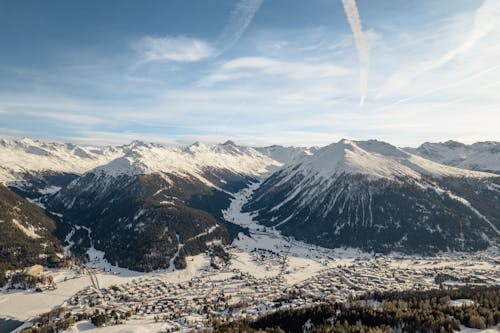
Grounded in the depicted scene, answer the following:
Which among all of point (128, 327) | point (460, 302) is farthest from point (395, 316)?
point (128, 327)

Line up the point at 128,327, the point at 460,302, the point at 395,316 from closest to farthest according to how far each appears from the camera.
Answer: the point at 395,316 → the point at 460,302 → the point at 128,327

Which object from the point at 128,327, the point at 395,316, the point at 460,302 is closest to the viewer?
the point at 395,316

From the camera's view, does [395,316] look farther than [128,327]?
No

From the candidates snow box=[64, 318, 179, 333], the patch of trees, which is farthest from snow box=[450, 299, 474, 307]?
snow box=[64, 318, 179, 333]

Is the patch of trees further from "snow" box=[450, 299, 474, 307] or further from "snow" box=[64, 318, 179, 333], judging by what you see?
"snow" box=[64, 318, 179, 333]

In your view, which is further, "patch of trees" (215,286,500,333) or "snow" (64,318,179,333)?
"snow" (64,318,179,333)

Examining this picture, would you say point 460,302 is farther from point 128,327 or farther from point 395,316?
point 128,327

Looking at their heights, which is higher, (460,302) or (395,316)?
(395,316)

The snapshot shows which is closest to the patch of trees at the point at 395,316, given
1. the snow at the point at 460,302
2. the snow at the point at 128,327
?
the snow at the point at 460,302

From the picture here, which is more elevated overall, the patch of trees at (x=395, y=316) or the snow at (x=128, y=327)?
the patch of trees at (x=395, y=316)

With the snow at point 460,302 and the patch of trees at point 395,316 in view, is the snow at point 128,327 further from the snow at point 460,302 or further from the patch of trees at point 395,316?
the snow at point 460,302

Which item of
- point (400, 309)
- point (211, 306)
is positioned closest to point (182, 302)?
point (211, 306)
